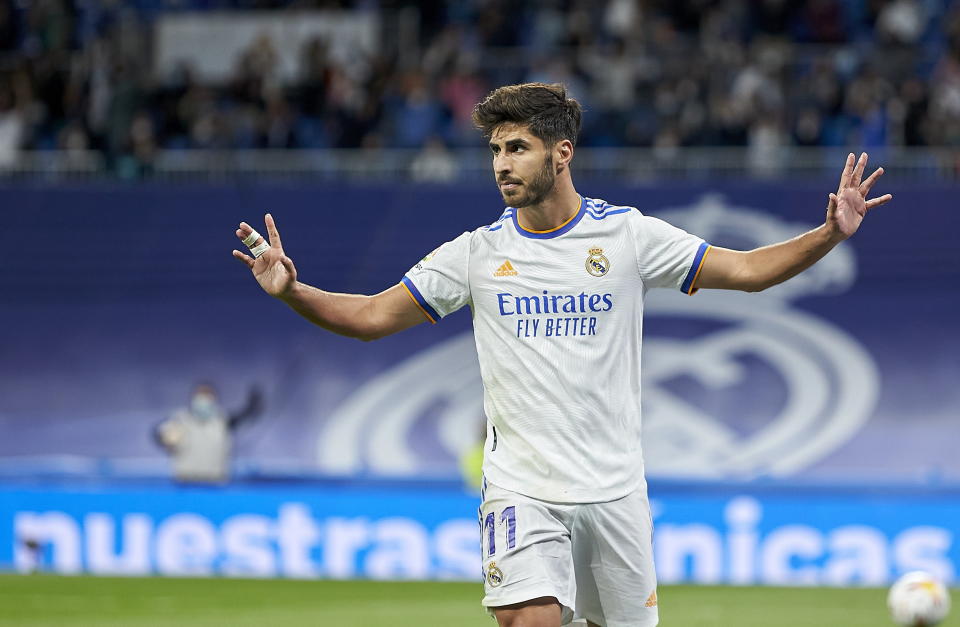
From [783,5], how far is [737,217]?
278 cm

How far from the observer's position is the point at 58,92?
19469 millimetres

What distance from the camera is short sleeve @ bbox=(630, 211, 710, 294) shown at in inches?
222

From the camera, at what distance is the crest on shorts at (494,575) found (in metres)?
5.47

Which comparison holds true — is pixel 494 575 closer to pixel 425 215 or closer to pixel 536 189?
pixel 536 189

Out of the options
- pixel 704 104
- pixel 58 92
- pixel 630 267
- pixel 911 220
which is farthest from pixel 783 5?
pixel 630 267

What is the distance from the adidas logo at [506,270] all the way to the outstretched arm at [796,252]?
669 mm

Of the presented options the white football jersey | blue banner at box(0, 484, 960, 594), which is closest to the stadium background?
blue banner at box(0, 484, 960, 594)

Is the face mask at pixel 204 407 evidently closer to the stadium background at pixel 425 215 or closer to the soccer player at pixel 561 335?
the stadium background at pixel 425 215

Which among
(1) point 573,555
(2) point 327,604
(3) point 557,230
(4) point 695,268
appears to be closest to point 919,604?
(1) point 573,555

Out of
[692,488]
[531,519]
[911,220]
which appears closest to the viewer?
[531,519]

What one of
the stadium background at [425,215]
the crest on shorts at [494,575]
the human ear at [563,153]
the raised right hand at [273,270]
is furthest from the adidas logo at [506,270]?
the stadium background at [425,215]

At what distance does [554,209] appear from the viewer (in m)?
5.69

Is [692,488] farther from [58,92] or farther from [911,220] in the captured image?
[58,92]

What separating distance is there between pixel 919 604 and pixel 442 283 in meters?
4.06
